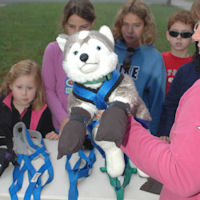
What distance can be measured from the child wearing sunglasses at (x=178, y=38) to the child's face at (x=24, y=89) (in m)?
1.01

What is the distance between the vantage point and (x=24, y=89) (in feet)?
4.87

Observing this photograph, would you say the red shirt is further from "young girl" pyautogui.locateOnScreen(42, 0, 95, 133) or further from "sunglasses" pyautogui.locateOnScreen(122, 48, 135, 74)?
"young girl" pyautogui.locateOnScreen(42, 0, 95, 133)

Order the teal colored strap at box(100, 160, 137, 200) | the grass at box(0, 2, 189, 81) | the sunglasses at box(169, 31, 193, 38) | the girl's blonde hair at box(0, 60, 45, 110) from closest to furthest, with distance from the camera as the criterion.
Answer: the teal colored strap at box(100, 160, 137, 200) → the girl's blonde hair at box(0, 60, 45, 110) → the sunglasses at box(169, 31, 193, 38) → the grass at box(0, 2, 189, 81)

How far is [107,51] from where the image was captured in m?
0.81

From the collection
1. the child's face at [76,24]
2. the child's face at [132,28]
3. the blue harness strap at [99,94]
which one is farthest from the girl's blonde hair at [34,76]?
the blue harness strap at [99,94]

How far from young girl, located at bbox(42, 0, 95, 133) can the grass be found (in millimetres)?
2653

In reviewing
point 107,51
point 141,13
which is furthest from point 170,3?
point 107,51

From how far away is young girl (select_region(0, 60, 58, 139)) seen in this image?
1.48 metres

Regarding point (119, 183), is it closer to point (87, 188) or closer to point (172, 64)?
point (87, 188)

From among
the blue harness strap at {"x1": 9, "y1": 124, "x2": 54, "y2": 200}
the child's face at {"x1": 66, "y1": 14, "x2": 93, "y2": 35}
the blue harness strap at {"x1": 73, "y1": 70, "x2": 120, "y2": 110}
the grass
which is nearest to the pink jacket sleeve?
the child's face at {"x1": 66, "y1": 14, "x2": 93, "y2": 35}

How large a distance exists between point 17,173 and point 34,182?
112mm

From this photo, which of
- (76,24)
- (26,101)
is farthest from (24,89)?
(76,24)

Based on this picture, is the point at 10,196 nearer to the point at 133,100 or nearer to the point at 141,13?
the point at 133,100

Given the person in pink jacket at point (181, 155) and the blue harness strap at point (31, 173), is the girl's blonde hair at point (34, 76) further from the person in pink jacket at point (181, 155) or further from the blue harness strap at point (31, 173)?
the person in pink jacket at point (181, 155)
